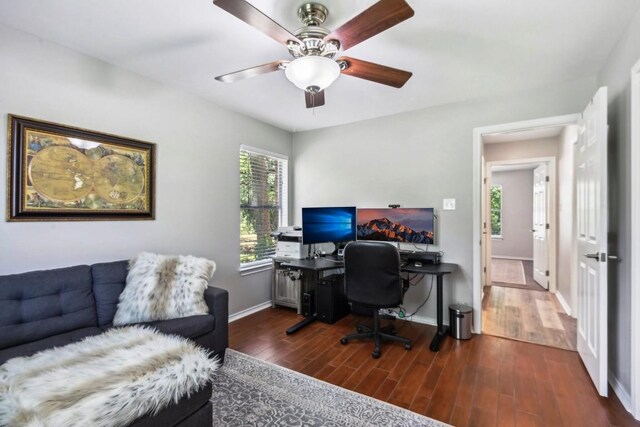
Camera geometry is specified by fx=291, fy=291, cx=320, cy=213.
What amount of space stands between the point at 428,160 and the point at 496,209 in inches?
228

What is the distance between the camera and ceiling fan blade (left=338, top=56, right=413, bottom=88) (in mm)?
1799

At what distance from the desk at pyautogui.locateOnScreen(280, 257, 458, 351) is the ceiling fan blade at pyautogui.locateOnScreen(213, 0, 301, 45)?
2096mm

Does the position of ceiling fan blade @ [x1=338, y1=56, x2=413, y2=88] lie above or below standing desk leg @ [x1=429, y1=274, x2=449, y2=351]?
above

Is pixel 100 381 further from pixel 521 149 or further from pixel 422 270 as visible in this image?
pixel 521 149

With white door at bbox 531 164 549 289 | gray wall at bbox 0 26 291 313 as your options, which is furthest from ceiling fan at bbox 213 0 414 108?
white door at bbox 531 164 549 289

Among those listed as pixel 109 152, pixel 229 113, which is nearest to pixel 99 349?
pixel 109 152

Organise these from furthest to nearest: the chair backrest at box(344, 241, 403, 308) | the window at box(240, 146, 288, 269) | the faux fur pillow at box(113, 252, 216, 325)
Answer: the window at box(240, 146, 288, 269) → the chair backrest at box(344, 241, 403, 308) → the faux fur pillow at box(113, 252, 216, 325)

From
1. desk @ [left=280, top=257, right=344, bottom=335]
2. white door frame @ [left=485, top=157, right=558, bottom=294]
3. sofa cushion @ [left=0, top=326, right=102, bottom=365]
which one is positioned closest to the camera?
sofa cushion @ [left=0, top=326, right=102, bottom=365]

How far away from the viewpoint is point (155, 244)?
2748 millimetres

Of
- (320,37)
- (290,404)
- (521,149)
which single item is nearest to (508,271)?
(521,149)

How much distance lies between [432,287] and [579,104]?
229 cm

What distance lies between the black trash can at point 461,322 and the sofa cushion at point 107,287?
3.02m

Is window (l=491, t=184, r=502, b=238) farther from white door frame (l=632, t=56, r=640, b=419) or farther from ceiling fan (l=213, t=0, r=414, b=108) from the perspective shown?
ceiling fan (l=213, t=0, r=414, b=108)

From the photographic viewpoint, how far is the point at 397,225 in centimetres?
355
